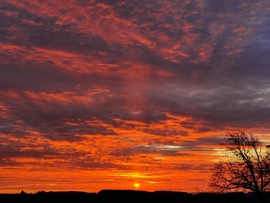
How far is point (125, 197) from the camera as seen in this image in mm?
48625

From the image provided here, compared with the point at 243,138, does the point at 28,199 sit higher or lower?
lower

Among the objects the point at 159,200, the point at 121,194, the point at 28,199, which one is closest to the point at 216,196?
the point at 159,200

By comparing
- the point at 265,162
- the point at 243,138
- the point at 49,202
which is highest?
the point at 243,138

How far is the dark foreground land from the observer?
133 feet

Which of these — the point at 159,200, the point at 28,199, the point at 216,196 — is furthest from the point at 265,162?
the point at 28,199

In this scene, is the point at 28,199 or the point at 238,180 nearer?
the point at 28,199

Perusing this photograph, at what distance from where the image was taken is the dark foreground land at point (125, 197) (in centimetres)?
4060

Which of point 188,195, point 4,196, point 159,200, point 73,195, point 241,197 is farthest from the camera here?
point 188,195

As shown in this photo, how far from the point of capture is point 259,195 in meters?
44.7

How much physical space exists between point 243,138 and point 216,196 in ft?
26.9

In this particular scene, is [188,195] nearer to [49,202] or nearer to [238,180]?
[238,180]

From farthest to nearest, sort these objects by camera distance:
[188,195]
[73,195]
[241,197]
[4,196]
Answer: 1. [188,195]
2. [241,197]
3. [73,195]
4. [4,196]

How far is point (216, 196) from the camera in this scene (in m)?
49.7

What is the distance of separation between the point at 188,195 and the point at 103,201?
16677 mm
